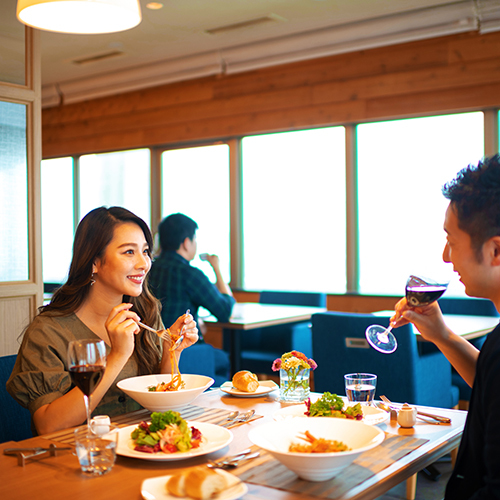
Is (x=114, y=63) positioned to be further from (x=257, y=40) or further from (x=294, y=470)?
(x=294, y=470)

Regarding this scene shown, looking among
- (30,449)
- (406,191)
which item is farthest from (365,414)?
(406,191)

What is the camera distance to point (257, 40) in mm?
5516

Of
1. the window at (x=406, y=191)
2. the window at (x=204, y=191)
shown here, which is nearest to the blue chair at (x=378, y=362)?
the window at (x=406, y=191)

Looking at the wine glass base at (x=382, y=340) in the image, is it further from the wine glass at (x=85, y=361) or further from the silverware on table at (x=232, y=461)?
the wine glass at (x=85, y=361)

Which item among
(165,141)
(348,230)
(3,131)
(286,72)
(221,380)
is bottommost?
(221,380)

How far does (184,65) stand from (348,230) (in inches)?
91.6

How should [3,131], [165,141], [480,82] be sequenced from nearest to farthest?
[3,131], [480,82], [165,141]

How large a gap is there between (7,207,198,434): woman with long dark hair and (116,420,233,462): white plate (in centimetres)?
37

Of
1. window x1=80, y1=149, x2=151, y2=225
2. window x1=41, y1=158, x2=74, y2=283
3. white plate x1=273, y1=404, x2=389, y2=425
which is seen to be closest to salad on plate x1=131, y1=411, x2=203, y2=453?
white plate x1=273, y1=404, x2=389, y2=425

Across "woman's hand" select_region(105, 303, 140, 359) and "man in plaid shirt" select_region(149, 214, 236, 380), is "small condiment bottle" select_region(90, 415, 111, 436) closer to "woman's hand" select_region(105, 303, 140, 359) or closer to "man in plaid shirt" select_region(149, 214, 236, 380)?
"woman's hand" select_region(105, 303, 140, 359)

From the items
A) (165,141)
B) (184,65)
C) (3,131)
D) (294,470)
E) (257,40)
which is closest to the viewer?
(294,470)

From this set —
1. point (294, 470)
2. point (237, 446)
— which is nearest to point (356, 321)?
point (237, 446)

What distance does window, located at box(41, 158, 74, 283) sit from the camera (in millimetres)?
7512

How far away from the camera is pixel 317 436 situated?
1253mm
